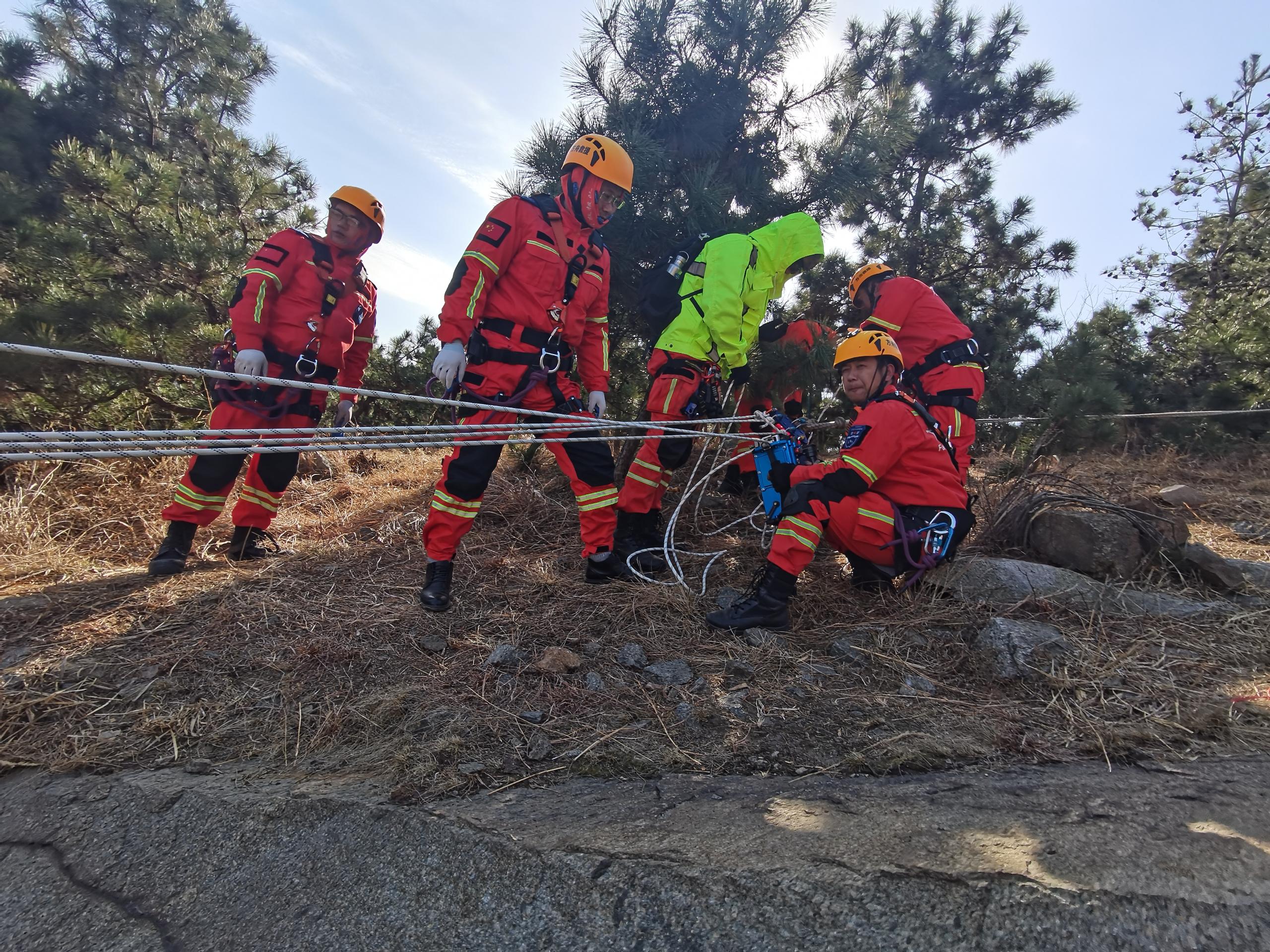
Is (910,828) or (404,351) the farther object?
(404,351)

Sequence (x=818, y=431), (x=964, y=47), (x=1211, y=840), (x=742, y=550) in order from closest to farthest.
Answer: (x=1211, y=840) < (x=742, y=550) < (x=818, y=431) < (x=964, y=47)

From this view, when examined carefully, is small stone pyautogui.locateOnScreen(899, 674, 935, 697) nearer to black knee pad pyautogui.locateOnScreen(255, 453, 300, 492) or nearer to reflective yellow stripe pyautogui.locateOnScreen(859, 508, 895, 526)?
reflective yellow stripe pyautogui.locateOnScreen(859, 508, 895, 526)

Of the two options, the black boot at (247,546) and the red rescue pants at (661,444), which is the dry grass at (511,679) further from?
the red rescue pants at (661,444)

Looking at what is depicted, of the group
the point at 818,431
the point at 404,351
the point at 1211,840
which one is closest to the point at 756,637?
the point at 1211,840

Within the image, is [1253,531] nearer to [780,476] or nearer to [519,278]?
[780,476]

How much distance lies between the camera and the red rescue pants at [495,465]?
2.97 metres

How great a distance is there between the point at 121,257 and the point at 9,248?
546 millimetres

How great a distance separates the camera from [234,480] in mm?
3527

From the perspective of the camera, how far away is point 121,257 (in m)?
4.27

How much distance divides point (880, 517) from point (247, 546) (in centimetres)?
347

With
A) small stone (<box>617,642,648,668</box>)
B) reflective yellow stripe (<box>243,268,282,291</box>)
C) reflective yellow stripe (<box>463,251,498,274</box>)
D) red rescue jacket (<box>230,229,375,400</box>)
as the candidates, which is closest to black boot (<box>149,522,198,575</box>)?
red rescue jacket (<box>230,229,375,400</box>)

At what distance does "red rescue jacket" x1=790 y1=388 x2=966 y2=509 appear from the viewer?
289 centimetres

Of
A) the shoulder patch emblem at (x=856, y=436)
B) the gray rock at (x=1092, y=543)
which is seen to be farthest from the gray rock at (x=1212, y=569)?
the shoulder patch emblem at (x=856, y=436)

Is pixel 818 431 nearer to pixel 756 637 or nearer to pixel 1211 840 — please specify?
pixel 756 637
